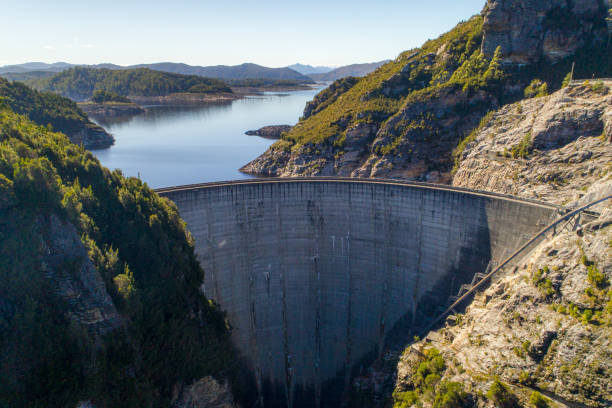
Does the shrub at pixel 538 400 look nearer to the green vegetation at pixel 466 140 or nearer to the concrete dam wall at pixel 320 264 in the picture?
the concrete dam wall at pixel 320 264

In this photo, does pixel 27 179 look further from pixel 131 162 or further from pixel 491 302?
pixel 131 162

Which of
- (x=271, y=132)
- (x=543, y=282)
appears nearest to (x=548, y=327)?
(x=543, y=282)

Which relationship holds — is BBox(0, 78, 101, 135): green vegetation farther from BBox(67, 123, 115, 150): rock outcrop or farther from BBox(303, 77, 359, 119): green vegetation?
BBox(303, 77, 359, 119): green vegetation

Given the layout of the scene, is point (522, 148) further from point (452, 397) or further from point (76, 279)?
point (76, 279)

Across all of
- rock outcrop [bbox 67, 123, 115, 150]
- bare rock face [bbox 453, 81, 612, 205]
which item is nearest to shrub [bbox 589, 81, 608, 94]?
bare rock face [bbox 453, 81, 612, 205]

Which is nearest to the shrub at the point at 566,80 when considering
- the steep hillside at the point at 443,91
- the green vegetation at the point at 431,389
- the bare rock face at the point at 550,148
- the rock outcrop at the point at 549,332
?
the steep hillside at the point at 443,91

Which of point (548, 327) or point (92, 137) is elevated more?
point (92, 137)

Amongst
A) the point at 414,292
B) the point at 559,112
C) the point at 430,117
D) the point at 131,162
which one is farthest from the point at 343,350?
the point at 131,162
